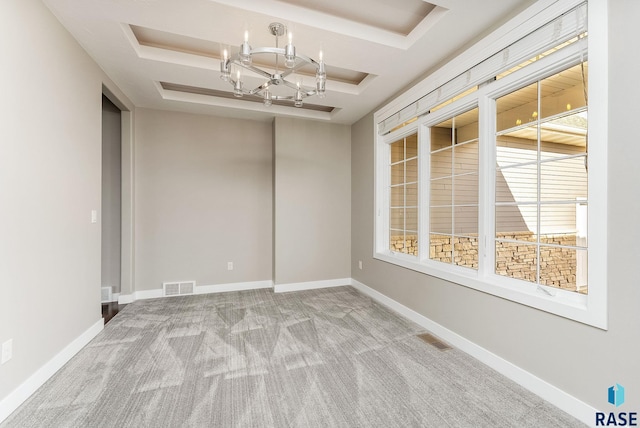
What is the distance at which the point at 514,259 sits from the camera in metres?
2.38

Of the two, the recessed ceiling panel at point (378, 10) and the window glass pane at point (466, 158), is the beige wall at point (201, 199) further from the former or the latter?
the window glass pane at point (466, 158)

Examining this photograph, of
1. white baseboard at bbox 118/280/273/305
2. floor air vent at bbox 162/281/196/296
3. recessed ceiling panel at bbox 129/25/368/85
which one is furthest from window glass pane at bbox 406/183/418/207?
floor air vent at bbox 162/281/196/296

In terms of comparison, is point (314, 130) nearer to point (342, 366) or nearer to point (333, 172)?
point (333, 172)

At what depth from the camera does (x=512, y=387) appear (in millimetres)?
1942

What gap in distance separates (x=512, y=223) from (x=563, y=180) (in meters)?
0.52

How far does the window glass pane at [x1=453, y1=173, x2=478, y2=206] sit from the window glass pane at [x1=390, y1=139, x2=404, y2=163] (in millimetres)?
1067

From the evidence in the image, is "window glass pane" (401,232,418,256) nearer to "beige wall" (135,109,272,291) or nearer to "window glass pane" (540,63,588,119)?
"window glass pane" (540,63,588,119)

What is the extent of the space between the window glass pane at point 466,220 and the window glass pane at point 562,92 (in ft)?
3.11

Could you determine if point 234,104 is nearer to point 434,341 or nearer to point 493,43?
point 493,43

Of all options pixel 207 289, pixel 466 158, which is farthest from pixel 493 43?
pixel 207 289

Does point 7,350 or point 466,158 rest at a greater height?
point 466,158

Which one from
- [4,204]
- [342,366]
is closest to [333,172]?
[342,366]

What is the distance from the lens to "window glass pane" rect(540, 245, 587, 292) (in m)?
1.85

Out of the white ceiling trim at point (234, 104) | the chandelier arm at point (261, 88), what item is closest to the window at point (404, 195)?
the white ceiling trim at point (234, 104)
